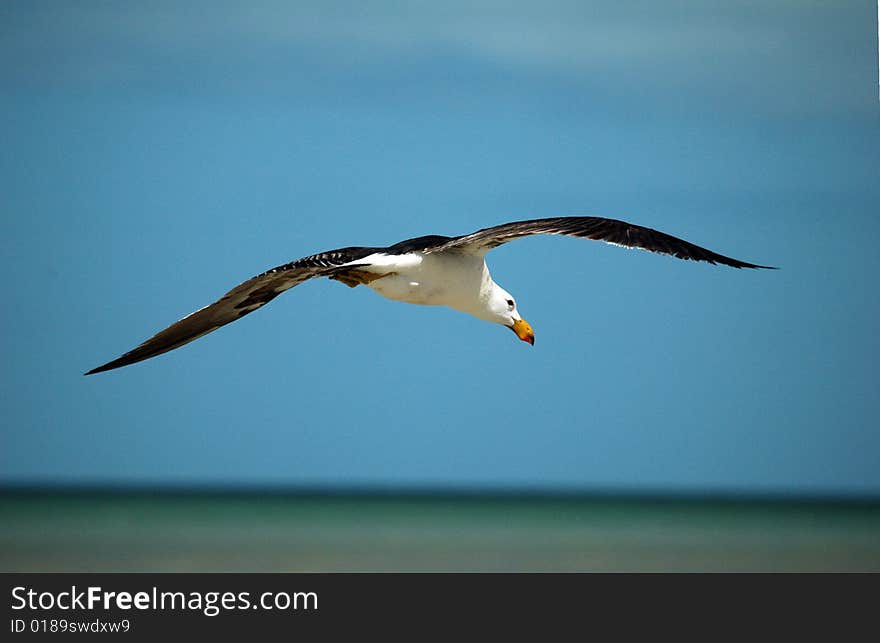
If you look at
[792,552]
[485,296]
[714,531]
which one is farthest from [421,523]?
[485,296]

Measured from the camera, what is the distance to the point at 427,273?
12961 mm

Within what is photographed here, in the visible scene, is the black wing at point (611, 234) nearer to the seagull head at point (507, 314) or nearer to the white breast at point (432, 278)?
the white breast at point (432, 278)

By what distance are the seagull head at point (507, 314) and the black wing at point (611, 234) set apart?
1.38 metres

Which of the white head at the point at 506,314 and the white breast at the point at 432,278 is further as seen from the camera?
the white head at the point at 506,314

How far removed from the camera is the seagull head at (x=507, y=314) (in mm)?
13641

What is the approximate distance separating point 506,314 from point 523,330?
10.0 inches

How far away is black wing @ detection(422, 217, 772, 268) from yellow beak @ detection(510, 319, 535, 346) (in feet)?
5.64

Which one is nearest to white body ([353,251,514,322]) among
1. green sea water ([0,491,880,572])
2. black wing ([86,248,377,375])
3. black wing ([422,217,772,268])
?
black wing ([86,248,377,375])

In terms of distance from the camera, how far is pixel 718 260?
11.7 meters

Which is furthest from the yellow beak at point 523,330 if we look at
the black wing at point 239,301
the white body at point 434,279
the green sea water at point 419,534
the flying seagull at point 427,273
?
the green sea water at point 419,534

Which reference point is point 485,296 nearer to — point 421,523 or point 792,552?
point 792,552

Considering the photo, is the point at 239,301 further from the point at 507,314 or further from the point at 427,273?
the point at 507,314

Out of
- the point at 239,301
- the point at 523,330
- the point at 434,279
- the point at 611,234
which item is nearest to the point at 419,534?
the point at 523,330

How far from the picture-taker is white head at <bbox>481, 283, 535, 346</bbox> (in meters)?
13.6
